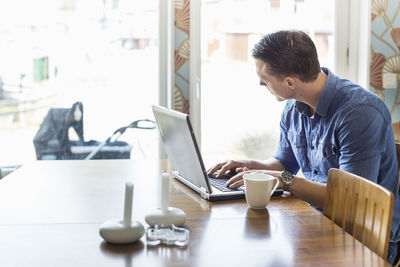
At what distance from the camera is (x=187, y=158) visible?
1833mm

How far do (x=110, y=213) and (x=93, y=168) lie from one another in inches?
26.2

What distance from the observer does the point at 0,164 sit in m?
3.27

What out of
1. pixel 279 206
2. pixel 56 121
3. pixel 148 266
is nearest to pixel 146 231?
pixel 148 266

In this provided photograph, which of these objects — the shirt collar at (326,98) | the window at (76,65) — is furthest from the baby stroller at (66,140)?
the shirt collar at (326,98)

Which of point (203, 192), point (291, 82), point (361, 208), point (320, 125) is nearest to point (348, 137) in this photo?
point (320, 125)

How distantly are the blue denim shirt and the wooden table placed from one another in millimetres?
283

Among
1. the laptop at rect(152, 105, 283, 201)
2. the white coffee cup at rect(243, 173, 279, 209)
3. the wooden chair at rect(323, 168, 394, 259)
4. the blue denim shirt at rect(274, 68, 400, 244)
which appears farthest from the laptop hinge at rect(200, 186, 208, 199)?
the blue denim shirt at rect(274, 68, 400, 244)

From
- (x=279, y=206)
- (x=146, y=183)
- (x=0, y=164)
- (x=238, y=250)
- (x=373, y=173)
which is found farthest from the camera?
(x=0, y=164)

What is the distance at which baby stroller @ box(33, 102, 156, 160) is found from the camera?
129 inches

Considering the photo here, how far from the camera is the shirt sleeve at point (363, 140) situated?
5.98 ft

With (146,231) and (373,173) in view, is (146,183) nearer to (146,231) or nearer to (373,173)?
(146,231)

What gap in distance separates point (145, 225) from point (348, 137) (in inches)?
31.5

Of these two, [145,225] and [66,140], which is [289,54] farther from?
[66,140]

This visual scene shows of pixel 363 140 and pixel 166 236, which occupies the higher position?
pixel 363 140
